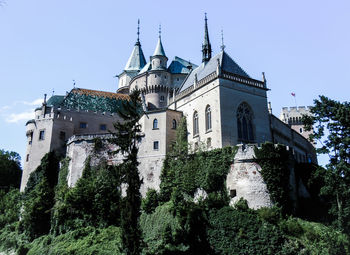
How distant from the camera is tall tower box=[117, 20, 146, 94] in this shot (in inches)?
2778

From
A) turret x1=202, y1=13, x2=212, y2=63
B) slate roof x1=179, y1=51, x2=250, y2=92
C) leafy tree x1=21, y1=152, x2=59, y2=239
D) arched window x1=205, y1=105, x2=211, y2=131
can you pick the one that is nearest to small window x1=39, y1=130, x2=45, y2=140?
leafy tree x1=21, y1=152, x2=59, y2=239

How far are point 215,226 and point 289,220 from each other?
6911 millimetres

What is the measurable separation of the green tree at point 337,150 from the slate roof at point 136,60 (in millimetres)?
43736

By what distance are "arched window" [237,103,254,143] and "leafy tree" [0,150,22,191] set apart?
41.7 m

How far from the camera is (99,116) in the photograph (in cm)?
5688

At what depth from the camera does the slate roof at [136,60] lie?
242 ft

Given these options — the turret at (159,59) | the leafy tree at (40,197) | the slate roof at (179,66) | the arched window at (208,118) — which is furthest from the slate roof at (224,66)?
the leafy tree at (40,197)

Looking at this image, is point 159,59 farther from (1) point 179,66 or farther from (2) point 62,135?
(2) point 62,135

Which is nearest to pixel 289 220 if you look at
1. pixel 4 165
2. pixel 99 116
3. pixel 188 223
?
pixel 188 223

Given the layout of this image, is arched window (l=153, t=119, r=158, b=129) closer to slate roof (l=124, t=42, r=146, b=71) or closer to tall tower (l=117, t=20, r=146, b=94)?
tall tower (l=117, t=20, r=146, b=94)

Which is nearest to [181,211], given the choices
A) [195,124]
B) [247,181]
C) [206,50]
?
[247,181]

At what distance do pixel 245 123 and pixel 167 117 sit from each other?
9.63 m

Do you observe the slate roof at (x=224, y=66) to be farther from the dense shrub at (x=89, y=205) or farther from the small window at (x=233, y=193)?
the dense shrub at (x=89, y=205)

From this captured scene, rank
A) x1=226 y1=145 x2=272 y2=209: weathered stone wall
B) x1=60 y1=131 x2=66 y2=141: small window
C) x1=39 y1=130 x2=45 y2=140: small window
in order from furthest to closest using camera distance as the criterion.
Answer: x1=60 y1=131 x2=66 y2=141: small window, x1=39 y1=130 x2=45 y2=140: small window, x1=226 y1=145 x2=272 y2=209: weathered stone wall
